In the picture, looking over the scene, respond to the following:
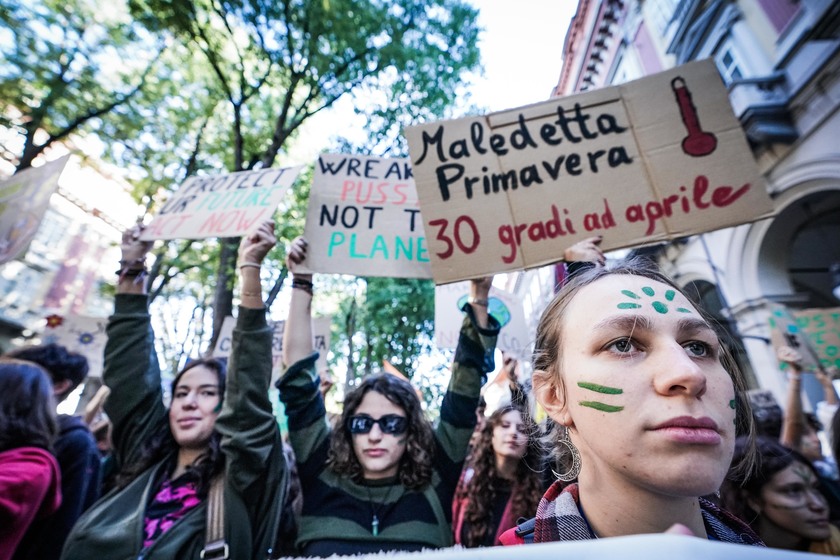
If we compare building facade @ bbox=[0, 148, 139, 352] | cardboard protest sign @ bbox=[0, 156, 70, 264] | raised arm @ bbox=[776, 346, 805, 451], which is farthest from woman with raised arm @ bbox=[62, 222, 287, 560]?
building facade @ bbox=[0, 148, 139, 352]

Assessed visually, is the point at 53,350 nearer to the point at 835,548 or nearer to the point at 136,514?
the point at 136,514

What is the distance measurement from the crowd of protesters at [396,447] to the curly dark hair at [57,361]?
11 millimetres

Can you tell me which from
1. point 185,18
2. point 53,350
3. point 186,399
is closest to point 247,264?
point 186,399

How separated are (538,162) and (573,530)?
1956 millimetres

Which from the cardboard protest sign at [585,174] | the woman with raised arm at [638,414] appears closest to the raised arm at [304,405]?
the cardboard protest sign at [585,174]

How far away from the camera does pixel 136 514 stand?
175 cm

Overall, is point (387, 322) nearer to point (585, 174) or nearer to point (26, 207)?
point (26, 207)

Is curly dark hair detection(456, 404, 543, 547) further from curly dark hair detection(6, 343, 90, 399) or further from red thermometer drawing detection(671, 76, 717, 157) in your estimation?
curly dark hair detection(6, 343, 90, 399)

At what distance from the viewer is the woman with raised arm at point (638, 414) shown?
2.61 ft

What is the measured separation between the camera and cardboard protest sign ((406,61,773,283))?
2.19 meters

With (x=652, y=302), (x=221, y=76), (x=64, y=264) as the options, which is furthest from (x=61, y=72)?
(x=64, y=264)

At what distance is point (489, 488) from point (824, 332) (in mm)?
3676

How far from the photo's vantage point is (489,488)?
2.73 metres

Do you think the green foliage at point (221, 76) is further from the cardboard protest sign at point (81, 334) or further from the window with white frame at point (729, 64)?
the window with white frame at point (729, 64)
